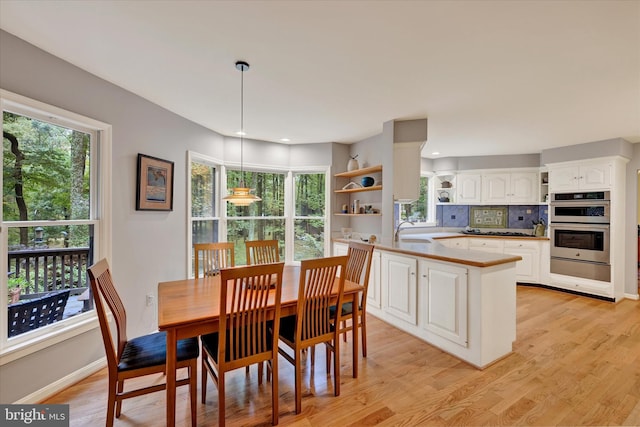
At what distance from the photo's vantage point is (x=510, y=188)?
5.50m

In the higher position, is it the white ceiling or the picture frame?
the white ceiling

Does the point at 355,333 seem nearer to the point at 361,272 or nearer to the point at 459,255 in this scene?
the point at 361,272

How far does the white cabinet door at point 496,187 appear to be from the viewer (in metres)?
5.53

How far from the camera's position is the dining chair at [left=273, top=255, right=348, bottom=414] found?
1930mm

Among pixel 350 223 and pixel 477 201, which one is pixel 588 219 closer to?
pixel 477 201

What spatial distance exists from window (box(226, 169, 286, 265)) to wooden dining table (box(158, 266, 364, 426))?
191 cm

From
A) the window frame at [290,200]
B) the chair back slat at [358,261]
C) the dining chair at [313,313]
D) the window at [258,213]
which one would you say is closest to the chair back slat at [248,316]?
the dining chair at [313,313]

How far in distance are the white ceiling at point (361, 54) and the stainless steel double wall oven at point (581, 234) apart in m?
1.49

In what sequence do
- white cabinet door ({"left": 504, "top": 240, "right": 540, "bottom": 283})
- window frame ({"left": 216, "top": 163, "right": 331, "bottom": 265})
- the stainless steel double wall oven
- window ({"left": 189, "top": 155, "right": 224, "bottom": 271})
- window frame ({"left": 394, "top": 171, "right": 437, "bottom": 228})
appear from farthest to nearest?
window frame ({"left": 394, "top": 171, "right": 437, "bottom": 228}), white cabinet door ({"left": 504, "top": 240, "right": 540, "bottom": 283}), window frame ({"left": 216, "top": 163, "right": 331, "bottom": 265}), the stainless steel double wall oven, window ({"left": 189, "top": 155, "right": 224, "bottom": 271})

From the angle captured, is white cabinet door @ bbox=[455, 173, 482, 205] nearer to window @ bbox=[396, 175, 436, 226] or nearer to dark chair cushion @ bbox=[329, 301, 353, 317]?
window @ bbox=[396, 175, 436, 226]

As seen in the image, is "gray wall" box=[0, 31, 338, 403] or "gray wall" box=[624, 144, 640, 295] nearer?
"gray wall" box=[0, 31, 338, 403]

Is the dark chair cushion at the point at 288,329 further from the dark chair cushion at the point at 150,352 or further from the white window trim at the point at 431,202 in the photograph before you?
the white window trim at the point at 431,202

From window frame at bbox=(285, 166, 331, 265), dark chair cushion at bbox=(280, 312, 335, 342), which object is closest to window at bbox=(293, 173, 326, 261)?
window frame at bbox=(285, 166, 331, 265)

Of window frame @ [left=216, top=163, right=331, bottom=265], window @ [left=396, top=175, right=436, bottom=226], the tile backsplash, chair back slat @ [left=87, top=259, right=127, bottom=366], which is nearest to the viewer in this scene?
chair back slat @ [left=87, top=259, right=127, bottom=366]
